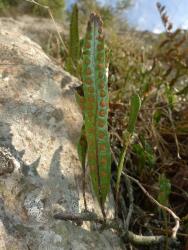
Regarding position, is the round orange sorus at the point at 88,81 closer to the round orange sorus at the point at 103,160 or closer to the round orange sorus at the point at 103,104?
the round orange sorus at the point at 103,104

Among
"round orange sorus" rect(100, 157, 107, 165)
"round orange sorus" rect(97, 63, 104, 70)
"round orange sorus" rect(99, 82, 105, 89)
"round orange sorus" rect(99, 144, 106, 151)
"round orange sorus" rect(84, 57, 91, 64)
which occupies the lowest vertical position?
"round orange sorus" rect(100, 157, 107, 165)

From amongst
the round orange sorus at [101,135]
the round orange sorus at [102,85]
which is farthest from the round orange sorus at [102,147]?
the round orange sorus at [102,85]

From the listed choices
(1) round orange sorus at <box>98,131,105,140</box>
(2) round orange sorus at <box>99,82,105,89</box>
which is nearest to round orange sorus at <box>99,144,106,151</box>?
Result: (1) round orange sorus at <box>98,131,105,140</box>

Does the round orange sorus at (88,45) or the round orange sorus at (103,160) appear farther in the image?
the round orange sorus at (103,160)

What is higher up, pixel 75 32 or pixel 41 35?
pixel 41 35

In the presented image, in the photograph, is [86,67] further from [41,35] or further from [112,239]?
[41,35]

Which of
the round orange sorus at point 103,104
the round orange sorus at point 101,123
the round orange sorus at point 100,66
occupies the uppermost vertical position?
the round orange sorus at point 100,66

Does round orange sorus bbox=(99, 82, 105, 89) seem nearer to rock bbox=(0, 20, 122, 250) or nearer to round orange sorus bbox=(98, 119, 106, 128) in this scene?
round orange sorus bbox=(98, 119, 106, 128)

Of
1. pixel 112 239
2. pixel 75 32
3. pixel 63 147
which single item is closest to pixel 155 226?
pixel 112 239
